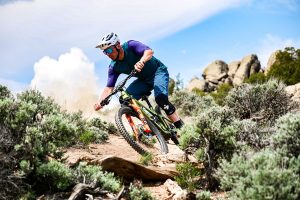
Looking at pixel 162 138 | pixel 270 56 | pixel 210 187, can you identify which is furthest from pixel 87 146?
pixel 270 56

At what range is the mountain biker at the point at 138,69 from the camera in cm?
1059

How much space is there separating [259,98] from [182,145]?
7.27m

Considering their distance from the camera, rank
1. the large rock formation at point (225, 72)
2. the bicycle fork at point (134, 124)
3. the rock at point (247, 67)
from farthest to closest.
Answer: the rock at point (247, 67) → the large rock formation at point (225, 72) → the bicycle fork at point (134, 124)

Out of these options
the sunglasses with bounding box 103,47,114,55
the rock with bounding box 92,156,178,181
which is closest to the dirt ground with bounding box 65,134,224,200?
the rock with bounding box 92,156,178,181

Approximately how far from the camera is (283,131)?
21.6 ft

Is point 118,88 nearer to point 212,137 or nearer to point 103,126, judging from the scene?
point 212,137

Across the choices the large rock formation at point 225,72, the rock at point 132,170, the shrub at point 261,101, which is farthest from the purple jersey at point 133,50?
the large rock formation at point 225,72

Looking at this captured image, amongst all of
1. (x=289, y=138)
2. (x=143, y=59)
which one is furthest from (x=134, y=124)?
(x=289, y=138)

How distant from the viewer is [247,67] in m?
68.0

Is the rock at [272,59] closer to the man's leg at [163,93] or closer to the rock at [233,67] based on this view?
the rock at [233,67]

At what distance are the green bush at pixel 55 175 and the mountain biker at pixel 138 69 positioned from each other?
4199mm

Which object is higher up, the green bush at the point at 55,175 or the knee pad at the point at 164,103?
the knee pad at the point at 164,103

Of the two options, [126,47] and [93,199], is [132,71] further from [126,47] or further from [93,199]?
[93,199]

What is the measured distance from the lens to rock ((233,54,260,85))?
67.4 metres
